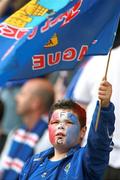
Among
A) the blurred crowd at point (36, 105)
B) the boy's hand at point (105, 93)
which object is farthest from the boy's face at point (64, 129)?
the blurred crowd at point (36, 105)

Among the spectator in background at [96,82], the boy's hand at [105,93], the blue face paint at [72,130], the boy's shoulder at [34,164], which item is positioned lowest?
the boy's shoulder at [34,164]

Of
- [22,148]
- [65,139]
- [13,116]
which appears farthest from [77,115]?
[13,116]

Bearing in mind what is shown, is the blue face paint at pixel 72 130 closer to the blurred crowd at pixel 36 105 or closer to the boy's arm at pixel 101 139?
the boy's arm at pixel 101 139

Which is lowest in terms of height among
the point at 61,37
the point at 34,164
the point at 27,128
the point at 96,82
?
the point at 34,164

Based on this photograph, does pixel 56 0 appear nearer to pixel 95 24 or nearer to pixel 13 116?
pixel 95 24

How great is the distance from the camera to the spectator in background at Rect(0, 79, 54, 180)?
32.1 feet

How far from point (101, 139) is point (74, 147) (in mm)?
281

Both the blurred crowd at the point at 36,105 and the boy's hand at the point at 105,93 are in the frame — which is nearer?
the boy's hand at the point at 105,93

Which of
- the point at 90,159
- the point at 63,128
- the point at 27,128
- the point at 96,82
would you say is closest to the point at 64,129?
the point at 63,128

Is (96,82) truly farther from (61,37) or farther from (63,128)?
(63,128)

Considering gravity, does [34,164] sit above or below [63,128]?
below

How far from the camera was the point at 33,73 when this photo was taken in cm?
699

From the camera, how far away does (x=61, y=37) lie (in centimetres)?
688

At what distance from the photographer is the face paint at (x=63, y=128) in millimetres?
6359
